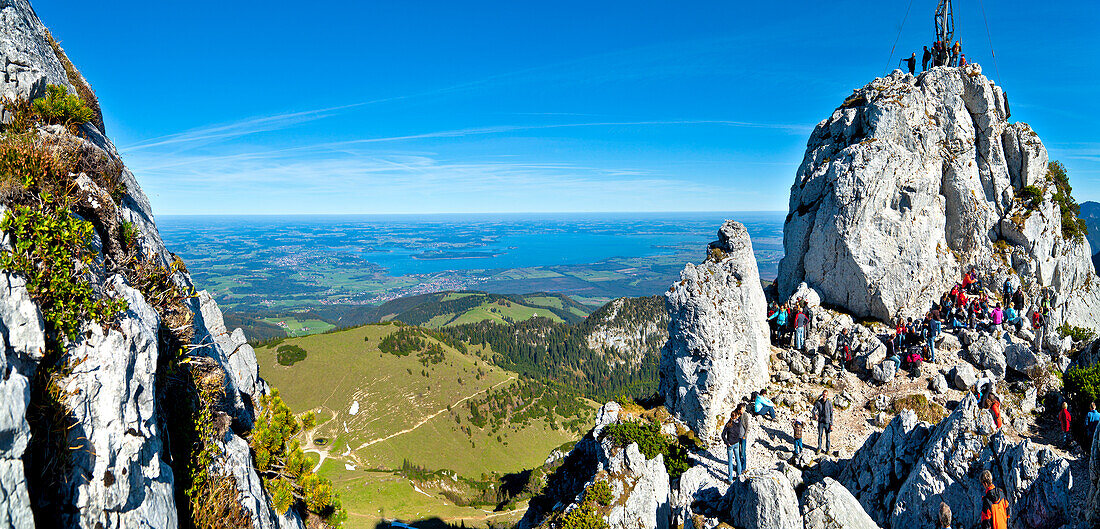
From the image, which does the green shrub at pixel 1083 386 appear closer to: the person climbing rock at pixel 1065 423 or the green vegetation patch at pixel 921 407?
the person climbing rock at pixel 1065 423

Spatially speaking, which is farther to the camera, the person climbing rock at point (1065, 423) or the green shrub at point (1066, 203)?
the green shrub at point (1066, 203)

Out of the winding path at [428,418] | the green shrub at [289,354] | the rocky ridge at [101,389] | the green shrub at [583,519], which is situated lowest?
the winding path at [428,418]

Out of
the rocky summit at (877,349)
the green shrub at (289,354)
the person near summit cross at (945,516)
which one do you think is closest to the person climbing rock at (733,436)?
the rocky summit at (877,349)

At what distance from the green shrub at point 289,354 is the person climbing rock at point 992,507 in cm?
8951

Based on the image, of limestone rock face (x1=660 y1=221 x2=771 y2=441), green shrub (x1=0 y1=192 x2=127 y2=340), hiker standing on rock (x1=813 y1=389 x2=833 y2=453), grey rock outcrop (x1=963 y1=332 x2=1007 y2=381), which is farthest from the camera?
grey rock outcrop (x1=963 y1=332 x2=1007 y2=381)

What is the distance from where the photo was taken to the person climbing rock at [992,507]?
9844 mm

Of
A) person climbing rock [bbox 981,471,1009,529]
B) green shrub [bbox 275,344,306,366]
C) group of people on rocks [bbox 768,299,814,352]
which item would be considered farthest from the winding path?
person climbing rock [bbox 981,471,1009,529]

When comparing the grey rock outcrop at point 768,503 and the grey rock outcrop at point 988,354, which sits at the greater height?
the grey rock outcrop at point 988,354

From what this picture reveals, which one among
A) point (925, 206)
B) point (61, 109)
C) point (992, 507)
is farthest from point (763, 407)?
point (61, 109)

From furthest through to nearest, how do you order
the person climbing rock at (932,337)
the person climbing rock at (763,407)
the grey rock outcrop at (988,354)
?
the person climbing rock at (932,337) → the grey rock outcrop at (988,354) → the person climbing rock at (763,407)

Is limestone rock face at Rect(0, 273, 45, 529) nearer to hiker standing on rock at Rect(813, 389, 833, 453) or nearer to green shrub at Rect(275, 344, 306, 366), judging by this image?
hiker standing on rock at Rect(813, 389, 833, 453)

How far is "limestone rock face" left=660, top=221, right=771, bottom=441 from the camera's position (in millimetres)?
19656

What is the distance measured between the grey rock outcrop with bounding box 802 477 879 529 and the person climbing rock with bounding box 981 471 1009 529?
232cm

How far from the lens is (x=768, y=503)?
11906 millimetres
